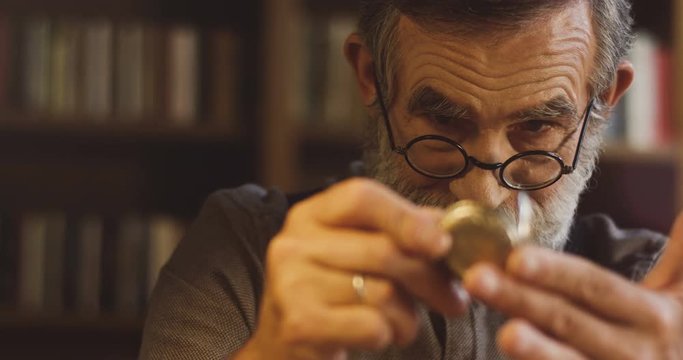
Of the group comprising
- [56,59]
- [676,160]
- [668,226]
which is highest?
[56,59]

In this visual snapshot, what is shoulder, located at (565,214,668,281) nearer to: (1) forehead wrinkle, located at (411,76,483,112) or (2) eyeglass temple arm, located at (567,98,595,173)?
(2) eyeglass temple arm, located at (567,98,595,173)

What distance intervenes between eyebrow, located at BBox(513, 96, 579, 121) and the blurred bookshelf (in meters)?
1.28

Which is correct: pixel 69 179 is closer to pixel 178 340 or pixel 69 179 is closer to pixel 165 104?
pixel 165 104

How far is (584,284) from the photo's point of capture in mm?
753

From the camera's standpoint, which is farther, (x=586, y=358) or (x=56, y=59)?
(x=56, y=59)

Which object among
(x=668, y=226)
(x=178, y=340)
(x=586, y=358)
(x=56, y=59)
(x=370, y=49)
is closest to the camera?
(x=586, y=358)

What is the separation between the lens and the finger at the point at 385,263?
0.77 metres

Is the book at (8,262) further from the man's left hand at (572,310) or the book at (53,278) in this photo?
the man's left hand at (572,310)

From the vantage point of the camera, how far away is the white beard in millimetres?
1289

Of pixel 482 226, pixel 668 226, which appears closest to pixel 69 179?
pixel 668 226

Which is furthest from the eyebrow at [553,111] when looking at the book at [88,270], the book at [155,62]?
the book at [88,270]

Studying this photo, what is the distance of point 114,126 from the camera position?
94.8 inches

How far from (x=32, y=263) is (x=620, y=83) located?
1.51 m

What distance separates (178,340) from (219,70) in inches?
49.6
